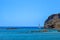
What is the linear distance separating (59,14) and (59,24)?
17804 mm

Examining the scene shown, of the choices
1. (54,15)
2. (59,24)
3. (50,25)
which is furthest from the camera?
(54,15)

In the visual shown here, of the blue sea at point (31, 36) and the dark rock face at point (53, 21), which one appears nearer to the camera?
the blue sea at point (31, 36)

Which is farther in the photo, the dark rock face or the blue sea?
the dark rock face

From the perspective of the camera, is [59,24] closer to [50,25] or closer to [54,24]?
[54,24]

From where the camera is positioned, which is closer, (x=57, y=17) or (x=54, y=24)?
(x=54, y=24)

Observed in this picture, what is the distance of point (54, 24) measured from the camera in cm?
8706

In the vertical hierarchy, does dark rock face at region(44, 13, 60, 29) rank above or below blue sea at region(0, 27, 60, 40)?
above

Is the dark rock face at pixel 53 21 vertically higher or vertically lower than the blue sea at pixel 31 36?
higher

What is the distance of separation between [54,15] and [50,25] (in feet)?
28.8

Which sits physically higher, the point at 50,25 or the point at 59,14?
the point at 59,14

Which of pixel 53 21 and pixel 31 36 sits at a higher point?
pixel 53 21

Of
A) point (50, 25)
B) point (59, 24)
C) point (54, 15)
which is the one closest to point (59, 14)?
point (54, 15)

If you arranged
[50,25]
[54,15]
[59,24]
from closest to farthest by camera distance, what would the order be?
[59,24], [50,25], [54,15]

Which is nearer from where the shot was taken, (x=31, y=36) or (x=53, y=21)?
(x=31, y=36)
